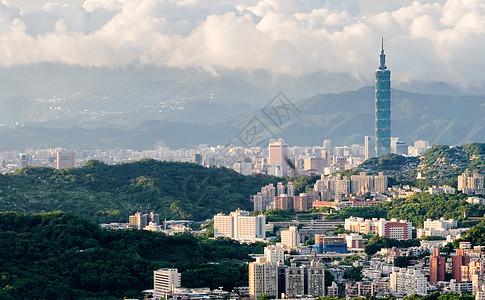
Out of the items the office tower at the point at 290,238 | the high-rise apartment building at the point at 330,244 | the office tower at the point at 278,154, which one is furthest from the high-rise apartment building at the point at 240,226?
the office tower at the point at 278,154

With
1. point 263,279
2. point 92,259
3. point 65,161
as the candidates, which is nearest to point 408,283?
point 263,279

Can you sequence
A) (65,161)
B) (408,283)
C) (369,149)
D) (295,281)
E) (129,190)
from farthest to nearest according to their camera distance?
(369,149) < (65,161) < (129,190) < (408,283) < (295,281)

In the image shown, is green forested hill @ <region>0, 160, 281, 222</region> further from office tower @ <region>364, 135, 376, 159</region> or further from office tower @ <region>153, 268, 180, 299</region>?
office tower @ <region>364, 135, 376, 159</region>

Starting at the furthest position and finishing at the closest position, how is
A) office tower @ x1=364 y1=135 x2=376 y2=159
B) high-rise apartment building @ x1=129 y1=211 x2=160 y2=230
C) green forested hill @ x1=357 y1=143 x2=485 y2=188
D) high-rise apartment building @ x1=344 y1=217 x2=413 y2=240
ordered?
1. office tower @ x1=364 y1=135 x2=376 y2=159
2. green forested hill @ x1=357 y1=143 x2=485 y2=188
3. high-rise apartment building @ x1=129 y1=211 x2=160 y2=230
4. high-rise apartment building @ x1=344 y1=217 x2=413 y2=240

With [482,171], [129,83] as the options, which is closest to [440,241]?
[482,171]

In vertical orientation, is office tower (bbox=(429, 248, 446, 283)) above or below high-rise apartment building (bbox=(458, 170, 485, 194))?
below

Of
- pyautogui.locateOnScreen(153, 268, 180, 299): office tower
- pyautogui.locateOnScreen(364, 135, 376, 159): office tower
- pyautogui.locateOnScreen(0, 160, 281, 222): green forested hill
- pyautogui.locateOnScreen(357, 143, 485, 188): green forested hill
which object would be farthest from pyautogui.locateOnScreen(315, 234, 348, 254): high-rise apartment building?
pyautogui.locateOnScreen(364, 135, 376, 159): office tower

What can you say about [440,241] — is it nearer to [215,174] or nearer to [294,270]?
[294,270]

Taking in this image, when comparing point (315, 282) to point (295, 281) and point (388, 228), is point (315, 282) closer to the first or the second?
point (295, 281)
